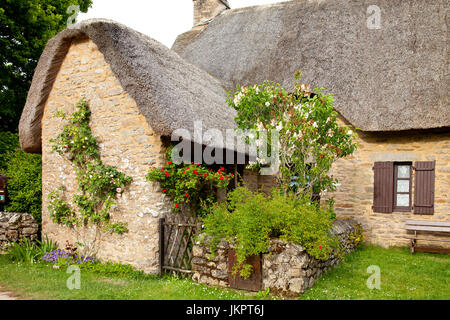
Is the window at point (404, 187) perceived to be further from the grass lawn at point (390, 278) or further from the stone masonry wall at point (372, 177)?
the grass lawn at point (390, 278)

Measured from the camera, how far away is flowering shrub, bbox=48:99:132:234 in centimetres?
636

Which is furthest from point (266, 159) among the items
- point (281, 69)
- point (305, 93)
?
point (281, 69)

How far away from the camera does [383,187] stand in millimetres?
8289

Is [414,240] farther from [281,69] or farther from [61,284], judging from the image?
[61,284]

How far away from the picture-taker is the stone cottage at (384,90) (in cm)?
782

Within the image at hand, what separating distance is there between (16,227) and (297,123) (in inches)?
249

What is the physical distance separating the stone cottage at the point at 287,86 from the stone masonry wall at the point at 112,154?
22 mm

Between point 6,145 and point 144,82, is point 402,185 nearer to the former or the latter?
point 144,82

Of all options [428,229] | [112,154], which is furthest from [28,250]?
[428,229]

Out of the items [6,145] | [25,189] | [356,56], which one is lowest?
[25,189]

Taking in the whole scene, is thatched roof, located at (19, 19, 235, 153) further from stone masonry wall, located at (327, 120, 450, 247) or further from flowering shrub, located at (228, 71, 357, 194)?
stone masonry wall, located at (327, 120, 450, 247)

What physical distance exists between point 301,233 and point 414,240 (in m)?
4.18

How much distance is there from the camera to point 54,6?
11977 mm

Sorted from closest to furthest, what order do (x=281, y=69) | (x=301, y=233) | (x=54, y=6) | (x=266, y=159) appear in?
(x=301, y=233) < (x=266, y=159) < (x=281, y=69) < (x=54, y=6)
